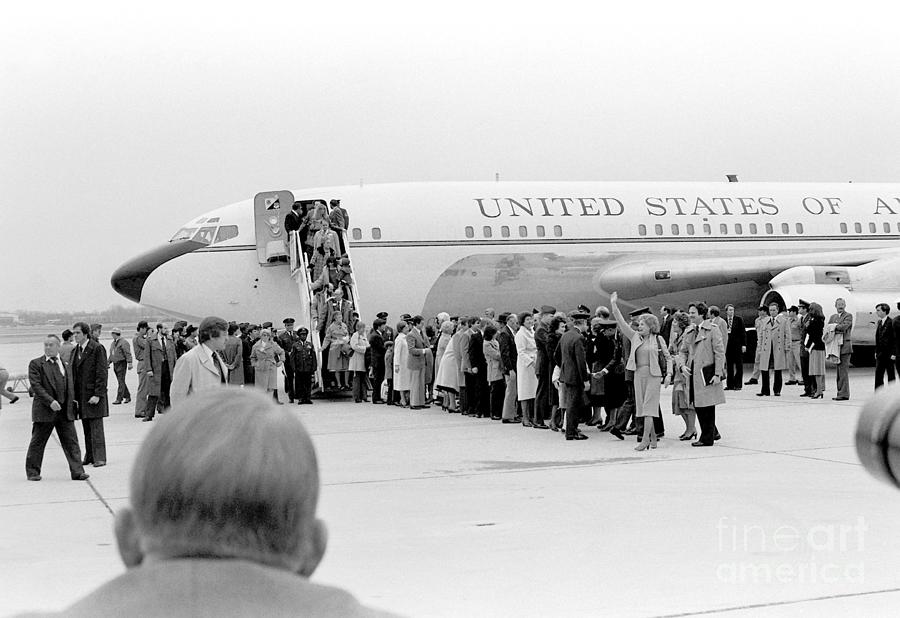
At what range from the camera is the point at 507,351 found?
13.4m

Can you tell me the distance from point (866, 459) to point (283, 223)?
Result: 59.4 feet

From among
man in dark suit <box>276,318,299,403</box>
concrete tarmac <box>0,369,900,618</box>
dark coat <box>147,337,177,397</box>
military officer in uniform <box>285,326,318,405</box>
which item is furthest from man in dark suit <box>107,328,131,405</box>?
concrete tarmac <box>0,369,900,618</box>

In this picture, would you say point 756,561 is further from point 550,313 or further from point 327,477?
point 550,313

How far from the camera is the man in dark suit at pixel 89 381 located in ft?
31.7

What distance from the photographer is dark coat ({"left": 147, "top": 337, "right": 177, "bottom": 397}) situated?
14.9 m

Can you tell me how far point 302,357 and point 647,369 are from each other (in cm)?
703

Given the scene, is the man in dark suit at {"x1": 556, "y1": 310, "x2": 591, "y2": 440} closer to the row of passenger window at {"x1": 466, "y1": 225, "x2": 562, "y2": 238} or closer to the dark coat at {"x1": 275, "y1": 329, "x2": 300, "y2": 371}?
the dark coat at {"x1": 275, "y1": 329, "x2": 300, "y2": 371}

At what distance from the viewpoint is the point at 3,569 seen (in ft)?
19.6

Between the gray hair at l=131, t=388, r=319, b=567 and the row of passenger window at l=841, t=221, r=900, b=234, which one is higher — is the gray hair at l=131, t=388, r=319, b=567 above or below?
below

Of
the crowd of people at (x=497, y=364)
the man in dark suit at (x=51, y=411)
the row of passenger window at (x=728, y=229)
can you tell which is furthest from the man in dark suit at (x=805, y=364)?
the man in dark suit at (x=51, y=411)

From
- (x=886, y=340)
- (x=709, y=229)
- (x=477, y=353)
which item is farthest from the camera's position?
(x=709, y=229)

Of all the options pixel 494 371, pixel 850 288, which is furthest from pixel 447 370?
pixel 850 288

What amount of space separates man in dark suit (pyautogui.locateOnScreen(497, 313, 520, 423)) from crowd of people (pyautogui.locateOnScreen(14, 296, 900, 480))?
0.7 inches

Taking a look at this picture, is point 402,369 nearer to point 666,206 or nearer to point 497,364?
point 497,364
